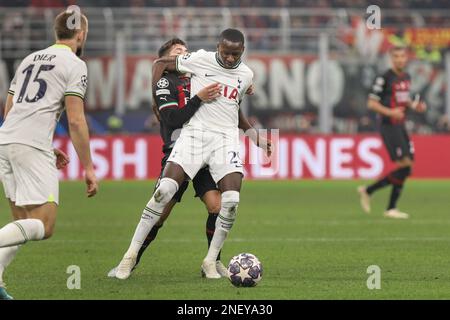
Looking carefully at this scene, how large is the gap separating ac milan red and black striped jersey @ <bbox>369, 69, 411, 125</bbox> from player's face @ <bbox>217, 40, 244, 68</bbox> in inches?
279

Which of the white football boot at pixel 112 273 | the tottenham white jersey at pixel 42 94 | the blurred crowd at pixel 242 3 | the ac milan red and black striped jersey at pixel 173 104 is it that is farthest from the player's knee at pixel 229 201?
the blurred crowd at pixel 242 3

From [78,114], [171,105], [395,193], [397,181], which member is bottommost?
[395,193]

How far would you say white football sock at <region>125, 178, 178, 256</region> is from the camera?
8758 millimetres

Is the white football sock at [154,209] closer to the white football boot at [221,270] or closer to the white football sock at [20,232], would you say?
the white football boot at [221,270]

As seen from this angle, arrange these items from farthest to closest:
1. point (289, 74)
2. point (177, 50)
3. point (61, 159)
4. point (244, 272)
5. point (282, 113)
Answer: point (289, 74), point (282, 113), point (177, 50), point (244, 272), point (61, 159)

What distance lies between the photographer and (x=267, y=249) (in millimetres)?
11422

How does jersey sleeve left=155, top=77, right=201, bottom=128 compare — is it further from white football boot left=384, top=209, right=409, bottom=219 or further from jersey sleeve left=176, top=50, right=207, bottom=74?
white football boot left=384, top=209, right=409, bottom=219

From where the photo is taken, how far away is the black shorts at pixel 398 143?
51.4ft

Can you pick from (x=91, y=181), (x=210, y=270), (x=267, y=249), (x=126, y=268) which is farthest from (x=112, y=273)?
(x=267, y=249)

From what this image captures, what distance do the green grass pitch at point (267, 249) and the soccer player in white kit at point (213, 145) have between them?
379mm

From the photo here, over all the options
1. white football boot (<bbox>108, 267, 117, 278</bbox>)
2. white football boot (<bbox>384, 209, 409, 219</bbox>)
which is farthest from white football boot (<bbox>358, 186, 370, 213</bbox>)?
white football boot (<bbox>108, 267, 117, 278</bbox>)

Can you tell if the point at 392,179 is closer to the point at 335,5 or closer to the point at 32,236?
the point at 32,236

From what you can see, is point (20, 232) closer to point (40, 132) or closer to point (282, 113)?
point (40, 132)

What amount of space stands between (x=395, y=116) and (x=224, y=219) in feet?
23.8
